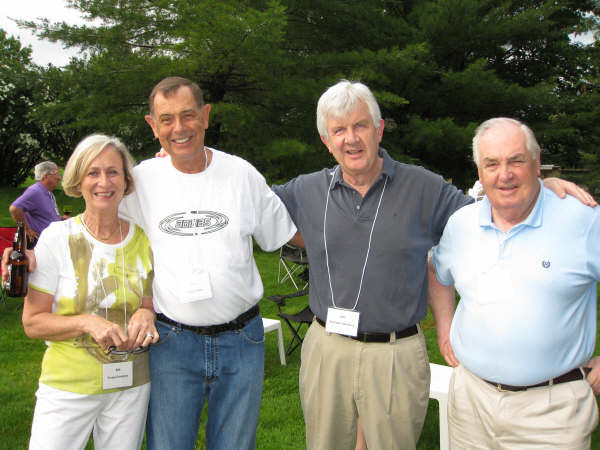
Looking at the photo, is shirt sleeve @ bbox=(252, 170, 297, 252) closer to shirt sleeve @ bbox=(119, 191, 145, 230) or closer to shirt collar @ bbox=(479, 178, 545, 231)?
shirt sleeve @ bbox=(119, 191, 145, 230)

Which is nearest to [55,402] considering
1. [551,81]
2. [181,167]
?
[181,167]

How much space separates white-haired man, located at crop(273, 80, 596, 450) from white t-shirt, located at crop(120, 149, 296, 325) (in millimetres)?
371

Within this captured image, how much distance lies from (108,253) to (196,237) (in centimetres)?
34

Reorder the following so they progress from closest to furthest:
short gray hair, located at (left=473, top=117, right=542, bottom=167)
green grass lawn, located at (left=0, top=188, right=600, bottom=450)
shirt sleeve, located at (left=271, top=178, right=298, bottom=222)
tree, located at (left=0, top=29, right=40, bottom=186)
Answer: short gray hair, located at (left=473, top=117, right=542, bottom=167) < shirt sleeve, located at (left=271, top=178, right=298, bottom=222) < green grass lawn, located at (left=0, top=188, right=600, bottom=450) < tree, located at (left=0, top=29, right=40, bottom=186)

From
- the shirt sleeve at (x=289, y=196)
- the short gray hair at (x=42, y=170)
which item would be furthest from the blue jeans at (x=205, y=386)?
the short gray hair at (x=42, y=170)

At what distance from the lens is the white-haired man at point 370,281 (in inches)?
82.8

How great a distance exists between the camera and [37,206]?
21.2 ft

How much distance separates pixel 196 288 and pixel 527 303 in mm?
1241

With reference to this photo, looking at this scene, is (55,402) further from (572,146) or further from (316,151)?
(572,146)

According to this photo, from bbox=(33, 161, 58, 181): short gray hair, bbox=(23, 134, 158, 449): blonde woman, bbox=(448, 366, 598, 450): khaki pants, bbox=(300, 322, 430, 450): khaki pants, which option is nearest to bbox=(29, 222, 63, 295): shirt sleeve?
bbox=(23, 134, 158, 449): blonde woman

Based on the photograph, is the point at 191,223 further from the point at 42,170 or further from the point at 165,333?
the point at 42,170

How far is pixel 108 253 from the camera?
6.28 ft

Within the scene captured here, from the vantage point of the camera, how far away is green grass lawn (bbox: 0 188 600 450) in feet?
10.9

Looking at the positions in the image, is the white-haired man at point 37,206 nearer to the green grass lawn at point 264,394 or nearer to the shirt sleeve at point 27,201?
the shirt sleeve at point 27,201
